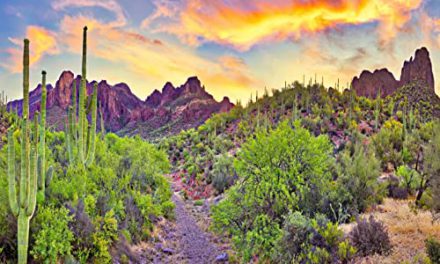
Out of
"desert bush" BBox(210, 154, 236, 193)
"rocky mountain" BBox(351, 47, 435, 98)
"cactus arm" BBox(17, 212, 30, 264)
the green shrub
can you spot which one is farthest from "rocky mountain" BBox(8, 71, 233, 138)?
"cactus arm" BBox(17, 212, 30, 264)

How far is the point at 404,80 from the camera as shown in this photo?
7675 centimetres

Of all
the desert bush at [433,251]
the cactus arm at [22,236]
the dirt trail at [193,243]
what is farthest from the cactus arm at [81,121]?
the desert bush at [433,251]

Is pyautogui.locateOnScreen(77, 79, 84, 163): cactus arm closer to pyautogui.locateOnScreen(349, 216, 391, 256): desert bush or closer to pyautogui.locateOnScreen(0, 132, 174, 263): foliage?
pyautogui.locateOnScreen(0, 132, 174, 263): foliage

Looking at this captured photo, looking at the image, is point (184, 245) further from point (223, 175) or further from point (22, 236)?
point (223, 175)

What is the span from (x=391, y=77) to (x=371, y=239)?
3162 inches

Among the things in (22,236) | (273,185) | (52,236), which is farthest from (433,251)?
(22,236)

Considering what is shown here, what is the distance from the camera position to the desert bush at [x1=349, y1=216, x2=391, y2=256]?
849 cm

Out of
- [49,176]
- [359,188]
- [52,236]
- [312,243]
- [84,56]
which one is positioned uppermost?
[84,56]

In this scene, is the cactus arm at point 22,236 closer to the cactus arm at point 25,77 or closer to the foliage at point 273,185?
the cactus arm at point 25,77

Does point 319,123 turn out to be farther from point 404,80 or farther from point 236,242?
point 404,80

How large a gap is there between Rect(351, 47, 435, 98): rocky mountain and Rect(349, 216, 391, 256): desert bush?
228 ft

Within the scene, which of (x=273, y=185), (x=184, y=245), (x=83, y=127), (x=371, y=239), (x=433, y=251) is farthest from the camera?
(x=184, y=245)

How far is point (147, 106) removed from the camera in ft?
407

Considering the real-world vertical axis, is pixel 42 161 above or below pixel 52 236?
above
